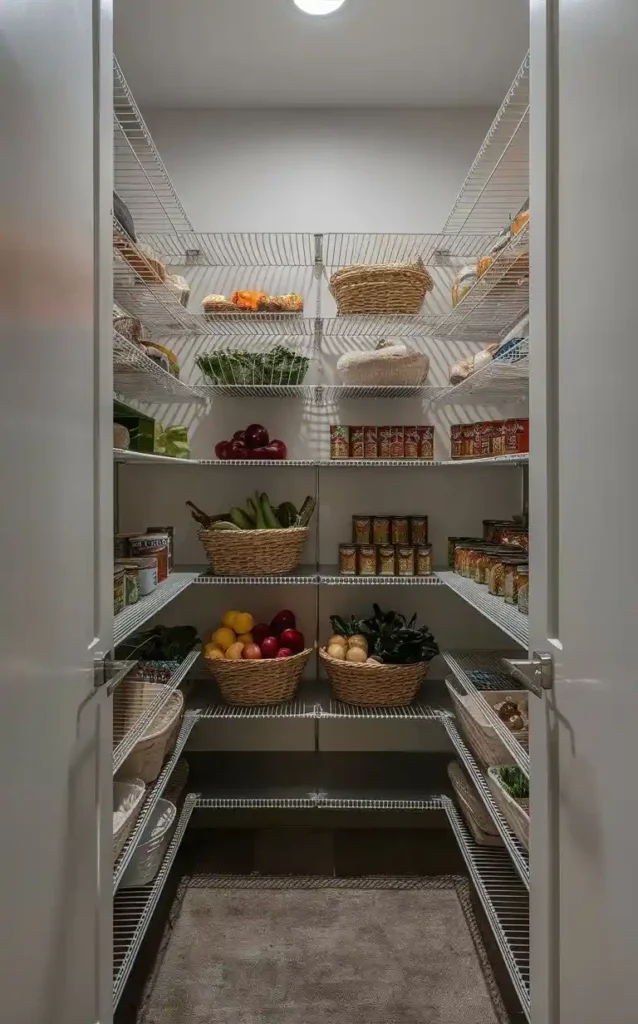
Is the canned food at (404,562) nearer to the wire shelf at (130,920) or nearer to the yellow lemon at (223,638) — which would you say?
the yellow lemon at (223,638)

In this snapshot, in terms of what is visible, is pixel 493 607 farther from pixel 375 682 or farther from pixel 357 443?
pixel 357 443

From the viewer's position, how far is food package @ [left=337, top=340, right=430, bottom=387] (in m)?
2.36

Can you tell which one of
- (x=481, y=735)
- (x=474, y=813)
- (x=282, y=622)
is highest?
(x=282, y=622)

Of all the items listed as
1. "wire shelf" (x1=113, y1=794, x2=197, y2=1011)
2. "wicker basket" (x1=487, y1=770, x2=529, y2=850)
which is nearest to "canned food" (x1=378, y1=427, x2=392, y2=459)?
"wicker basket" (x1=487, y1=770, x2=529, y2=850)

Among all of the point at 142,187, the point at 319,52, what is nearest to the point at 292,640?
the point at 142,187

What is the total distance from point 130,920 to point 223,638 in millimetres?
962

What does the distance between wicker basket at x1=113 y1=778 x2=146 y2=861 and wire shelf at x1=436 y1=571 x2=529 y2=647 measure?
1.02 meters

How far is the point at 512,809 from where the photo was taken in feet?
5.20

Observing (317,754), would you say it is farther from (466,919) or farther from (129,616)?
(129,616)

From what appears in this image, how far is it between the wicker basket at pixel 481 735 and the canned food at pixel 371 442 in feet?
3.01

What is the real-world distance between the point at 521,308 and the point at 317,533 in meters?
1.15
